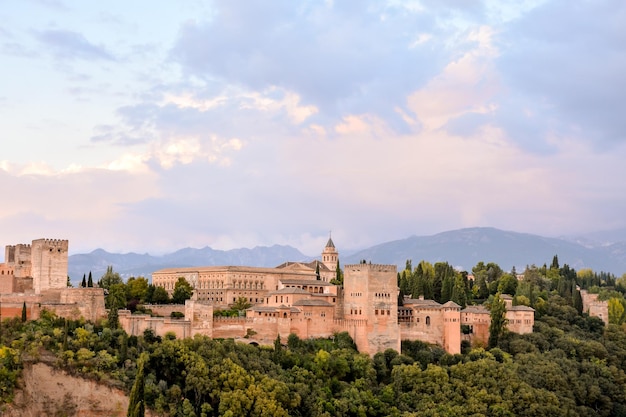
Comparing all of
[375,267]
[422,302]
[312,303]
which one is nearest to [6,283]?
[312,303]

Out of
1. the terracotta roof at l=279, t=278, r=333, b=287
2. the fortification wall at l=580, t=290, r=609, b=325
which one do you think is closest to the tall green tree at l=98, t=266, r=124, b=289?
the terracotta roof at l=279, t=278, r=333, b=287

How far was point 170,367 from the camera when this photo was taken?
51.3 m

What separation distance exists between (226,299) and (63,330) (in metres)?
20.7

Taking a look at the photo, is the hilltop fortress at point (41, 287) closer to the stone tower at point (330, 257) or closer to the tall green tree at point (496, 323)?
the tall green tree at point (496, 323)

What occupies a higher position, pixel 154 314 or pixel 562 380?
pixel 154 314

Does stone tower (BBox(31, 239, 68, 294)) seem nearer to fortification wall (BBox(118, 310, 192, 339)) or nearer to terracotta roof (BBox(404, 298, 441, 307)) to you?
fortification wall (BBox(118, 310, 192, 339))

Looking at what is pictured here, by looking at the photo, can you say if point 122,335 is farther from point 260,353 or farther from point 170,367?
point 260,353

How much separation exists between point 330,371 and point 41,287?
64.5ft

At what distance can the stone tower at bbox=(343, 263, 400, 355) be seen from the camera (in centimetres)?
A: 6088

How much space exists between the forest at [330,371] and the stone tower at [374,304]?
113cm

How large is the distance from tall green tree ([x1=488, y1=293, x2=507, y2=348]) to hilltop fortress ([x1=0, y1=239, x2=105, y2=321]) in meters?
28.5

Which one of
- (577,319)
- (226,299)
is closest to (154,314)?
(226,299)

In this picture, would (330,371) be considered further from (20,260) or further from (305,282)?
(20,260)

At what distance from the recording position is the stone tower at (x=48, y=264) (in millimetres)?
57438
